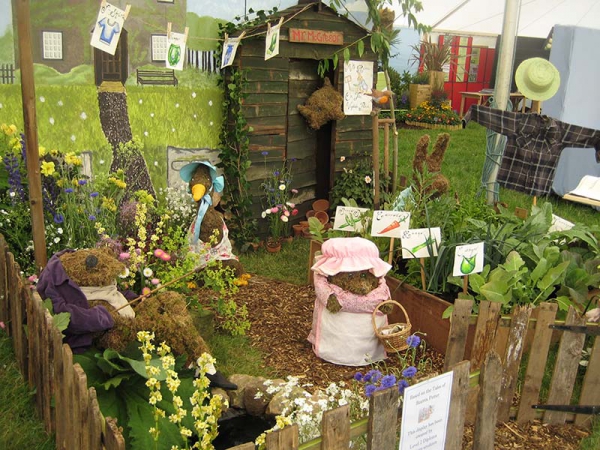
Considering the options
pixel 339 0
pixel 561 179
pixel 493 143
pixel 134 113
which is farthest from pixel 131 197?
pixel 561 179

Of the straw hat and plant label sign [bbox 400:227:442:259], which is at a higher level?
the straw hat

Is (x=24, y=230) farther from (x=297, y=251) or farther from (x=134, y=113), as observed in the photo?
(x=297, y=251)

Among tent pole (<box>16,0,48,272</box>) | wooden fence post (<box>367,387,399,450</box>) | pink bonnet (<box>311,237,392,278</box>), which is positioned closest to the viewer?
wooden fence post (<box>367,387,399,450</box>)

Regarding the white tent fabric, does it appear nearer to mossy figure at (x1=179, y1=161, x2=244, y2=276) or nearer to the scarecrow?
mossy figure at (x1=179, y1=161, x2=244, y2=276)

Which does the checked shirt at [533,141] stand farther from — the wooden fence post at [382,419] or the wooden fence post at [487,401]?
the wooden fence post at [382,419]

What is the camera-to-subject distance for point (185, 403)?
3.35 metres

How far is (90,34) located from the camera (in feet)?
18.0

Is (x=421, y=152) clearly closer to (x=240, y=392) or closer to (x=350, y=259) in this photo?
(x=350, y=259)

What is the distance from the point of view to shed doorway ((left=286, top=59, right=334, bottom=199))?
6.98 meters

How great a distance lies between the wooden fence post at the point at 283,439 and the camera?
221 cm

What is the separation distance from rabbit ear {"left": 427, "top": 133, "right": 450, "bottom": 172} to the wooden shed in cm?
126

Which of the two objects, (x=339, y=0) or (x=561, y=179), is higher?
(x=339, y=0)

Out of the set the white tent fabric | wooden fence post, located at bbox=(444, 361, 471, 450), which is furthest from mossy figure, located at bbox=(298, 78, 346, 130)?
the white tent fabric

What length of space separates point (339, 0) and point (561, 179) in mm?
4459
